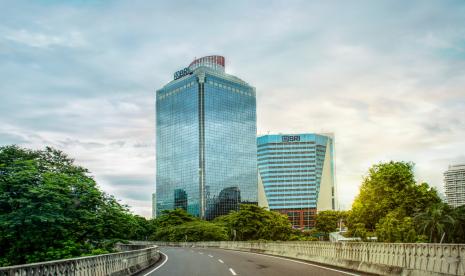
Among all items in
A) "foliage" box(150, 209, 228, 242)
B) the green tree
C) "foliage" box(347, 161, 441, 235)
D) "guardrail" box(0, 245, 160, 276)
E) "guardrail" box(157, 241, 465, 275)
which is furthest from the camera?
"foliage" box(150, 209, 228, 242)

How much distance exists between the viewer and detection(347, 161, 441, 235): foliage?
225ft

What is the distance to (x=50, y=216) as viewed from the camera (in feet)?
93.6

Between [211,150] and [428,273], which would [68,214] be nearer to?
[428,273]

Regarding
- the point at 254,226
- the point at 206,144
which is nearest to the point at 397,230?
the point at 254,226

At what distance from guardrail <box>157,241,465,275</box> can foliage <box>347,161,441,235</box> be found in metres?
44.7

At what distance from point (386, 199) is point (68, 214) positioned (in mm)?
51651

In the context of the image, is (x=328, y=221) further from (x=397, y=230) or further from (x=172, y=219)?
(x=397, y=230)

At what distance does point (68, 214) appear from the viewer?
104 feet

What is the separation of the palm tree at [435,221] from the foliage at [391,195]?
4461 mm

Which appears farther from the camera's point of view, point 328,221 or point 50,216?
point 328,221

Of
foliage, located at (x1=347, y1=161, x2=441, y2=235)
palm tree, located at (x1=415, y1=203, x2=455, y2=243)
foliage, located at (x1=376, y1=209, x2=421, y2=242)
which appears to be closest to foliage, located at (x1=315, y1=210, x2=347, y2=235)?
foliage, located at (x1=347, y1=161, x2=441, y2=235)

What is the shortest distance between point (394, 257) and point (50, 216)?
2153 cm

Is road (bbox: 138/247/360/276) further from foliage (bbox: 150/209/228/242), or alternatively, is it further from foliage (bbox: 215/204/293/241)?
foliage (bbox: 150/209/228/242)

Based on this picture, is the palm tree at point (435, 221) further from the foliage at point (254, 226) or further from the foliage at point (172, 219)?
the foliage at point (172, 219)
